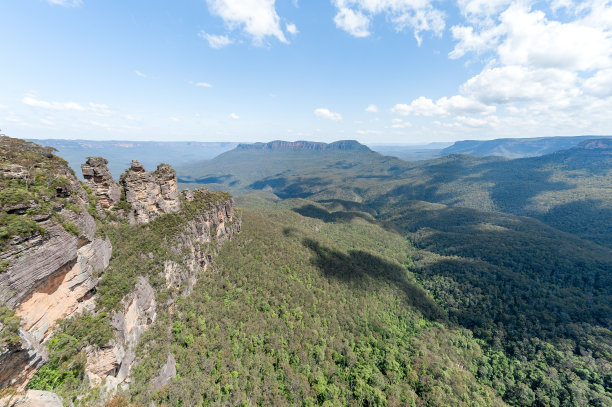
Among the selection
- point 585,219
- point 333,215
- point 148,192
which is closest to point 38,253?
point 148,192

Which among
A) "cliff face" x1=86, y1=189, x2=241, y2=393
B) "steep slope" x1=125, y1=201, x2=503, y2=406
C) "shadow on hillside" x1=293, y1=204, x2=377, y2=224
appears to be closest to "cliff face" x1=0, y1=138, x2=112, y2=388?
"cliff face" x1=86, y1=189, x2=241, y2=393

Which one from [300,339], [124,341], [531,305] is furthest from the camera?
[531,305]

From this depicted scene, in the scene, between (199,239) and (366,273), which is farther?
(366,273)

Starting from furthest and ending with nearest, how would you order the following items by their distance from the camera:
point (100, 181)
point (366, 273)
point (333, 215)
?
point (333, 215)
point (366, 273)
point (100, 181)

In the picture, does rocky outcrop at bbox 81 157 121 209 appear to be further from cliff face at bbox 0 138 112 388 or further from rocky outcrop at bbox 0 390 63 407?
rocky outcrop at bbox 0 390 63 407

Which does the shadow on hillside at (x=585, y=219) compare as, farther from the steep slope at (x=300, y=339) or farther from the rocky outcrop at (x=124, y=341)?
the rocky outcrop at (x=124, y=341)

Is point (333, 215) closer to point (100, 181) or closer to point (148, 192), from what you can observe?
point (148, 192)

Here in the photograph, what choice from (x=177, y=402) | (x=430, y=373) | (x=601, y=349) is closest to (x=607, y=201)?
(x=601, y=349)
